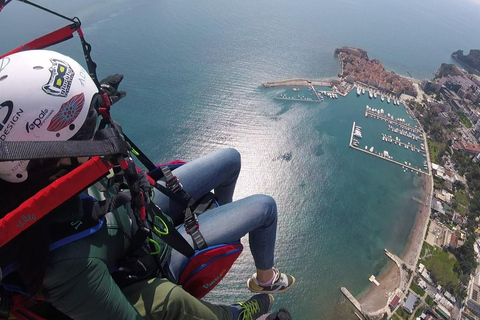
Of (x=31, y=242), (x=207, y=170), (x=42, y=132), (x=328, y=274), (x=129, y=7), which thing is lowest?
(x=328, y=274)

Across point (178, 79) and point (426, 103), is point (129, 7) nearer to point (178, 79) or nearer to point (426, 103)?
point (178, 79)

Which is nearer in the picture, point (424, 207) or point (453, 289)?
point (453, 289)

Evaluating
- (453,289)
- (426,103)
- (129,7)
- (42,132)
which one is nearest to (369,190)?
(453,289)

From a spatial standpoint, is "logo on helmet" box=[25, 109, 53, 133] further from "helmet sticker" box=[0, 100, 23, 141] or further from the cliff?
the cliff

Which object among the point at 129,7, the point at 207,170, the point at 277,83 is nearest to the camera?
the point at 207,170

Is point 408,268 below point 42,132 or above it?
below

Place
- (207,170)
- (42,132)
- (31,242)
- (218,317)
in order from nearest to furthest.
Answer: (31,242), (42,132), (218,317), (207,170)

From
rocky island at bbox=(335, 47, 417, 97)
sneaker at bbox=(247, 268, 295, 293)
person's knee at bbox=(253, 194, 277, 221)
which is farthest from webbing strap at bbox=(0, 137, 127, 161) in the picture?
rocky island at bbox=(335, 47, 417, 97)
